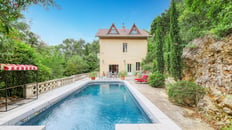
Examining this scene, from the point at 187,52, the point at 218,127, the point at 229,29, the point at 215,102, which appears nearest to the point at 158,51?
the point at 187,52

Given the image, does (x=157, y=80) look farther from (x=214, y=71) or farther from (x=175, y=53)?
(x=214, y=71)

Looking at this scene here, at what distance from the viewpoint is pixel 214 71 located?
5094 millimetres

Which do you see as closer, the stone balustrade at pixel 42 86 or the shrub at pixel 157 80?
the stone balustrade at pixel 42 86

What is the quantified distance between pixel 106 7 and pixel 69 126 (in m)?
16.1

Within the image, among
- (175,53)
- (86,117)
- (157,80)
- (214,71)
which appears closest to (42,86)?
(86,117)

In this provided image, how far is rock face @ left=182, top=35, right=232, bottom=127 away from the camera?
3995 mm

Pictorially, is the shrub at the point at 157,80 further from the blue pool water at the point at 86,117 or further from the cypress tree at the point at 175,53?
the blue pool water at the point at 86,117

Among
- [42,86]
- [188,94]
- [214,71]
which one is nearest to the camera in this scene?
[188,94]

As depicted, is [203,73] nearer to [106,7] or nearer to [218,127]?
[218,127]

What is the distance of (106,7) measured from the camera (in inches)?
640

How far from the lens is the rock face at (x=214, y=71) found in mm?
3995

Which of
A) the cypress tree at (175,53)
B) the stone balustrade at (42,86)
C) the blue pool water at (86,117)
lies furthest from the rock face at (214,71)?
the stone balustrade at (42,86)

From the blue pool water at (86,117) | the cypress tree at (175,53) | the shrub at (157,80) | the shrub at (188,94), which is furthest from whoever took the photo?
the shrub at (157,80)

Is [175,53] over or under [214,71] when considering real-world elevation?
over
